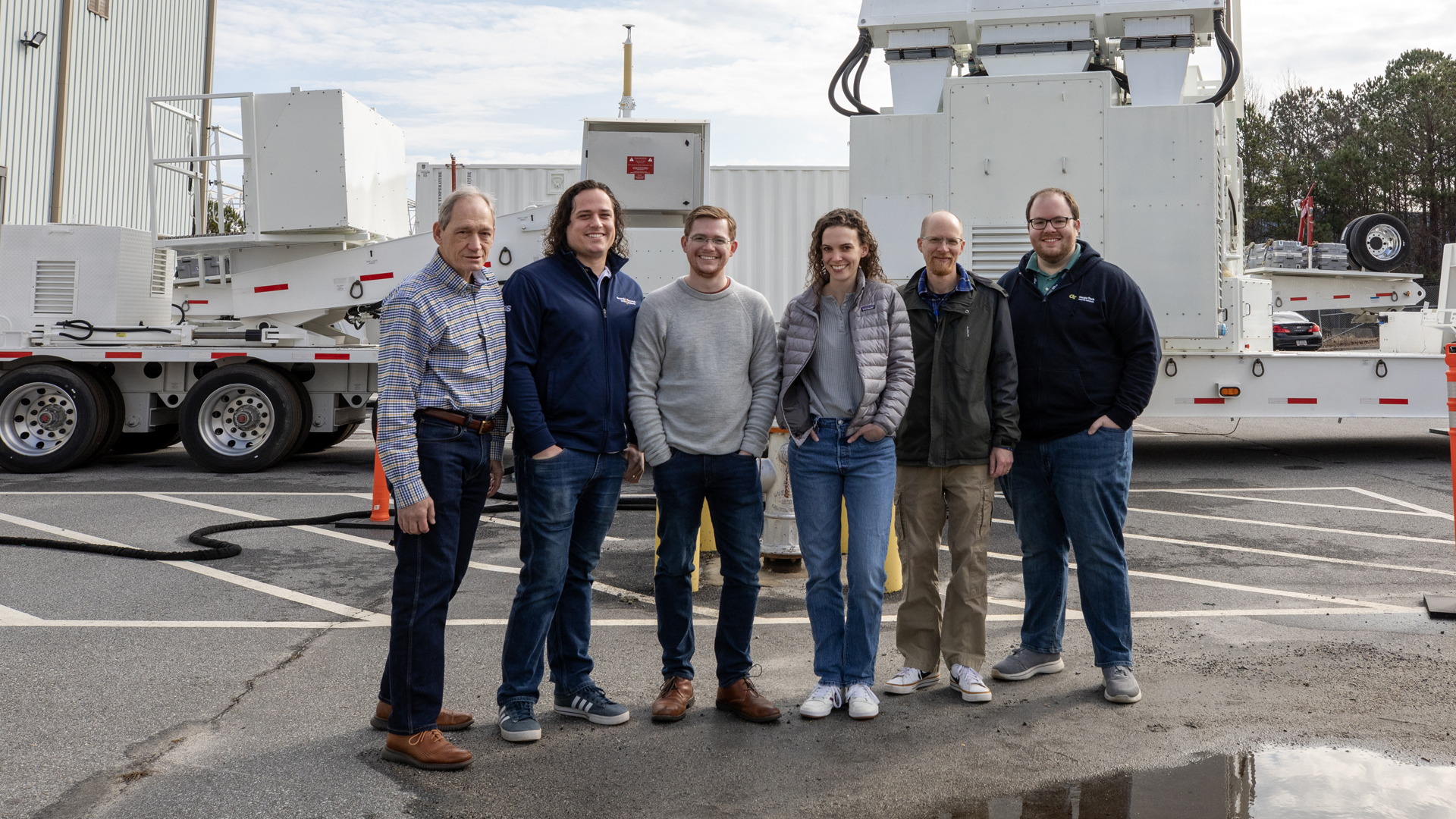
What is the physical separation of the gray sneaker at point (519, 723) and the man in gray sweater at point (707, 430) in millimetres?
437

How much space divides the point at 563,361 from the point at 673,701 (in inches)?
50.1

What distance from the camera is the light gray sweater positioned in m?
3.91

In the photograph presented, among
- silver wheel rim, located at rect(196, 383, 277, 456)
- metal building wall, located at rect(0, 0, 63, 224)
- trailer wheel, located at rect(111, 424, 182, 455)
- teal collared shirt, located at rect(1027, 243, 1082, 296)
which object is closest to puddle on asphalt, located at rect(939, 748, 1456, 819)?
teal collared shirt, located at rect(1027, 243, 1082, 296)

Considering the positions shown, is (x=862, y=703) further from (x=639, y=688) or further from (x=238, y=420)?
(x=238, y=420)

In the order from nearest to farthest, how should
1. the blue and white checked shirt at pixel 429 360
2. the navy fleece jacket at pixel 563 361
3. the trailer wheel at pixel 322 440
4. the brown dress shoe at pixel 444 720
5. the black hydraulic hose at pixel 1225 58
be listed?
the blue and white checked shirt at pixel 429 360 < the navy fleece jacket at pixel 563 361 < the brown dress shoe at pixel 444 720 < the black hydraulic hose at pixel 1225 58 < the trailer wheel at pixel 322 440

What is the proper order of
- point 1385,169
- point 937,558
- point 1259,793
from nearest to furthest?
1. point 1259,793
2. point 937,558
3. point 1385,169

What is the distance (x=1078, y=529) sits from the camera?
4359mm

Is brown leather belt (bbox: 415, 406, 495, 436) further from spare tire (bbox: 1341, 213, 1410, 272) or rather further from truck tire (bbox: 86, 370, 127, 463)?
spare tire (bbox: 1341, 213, 1410, 272)

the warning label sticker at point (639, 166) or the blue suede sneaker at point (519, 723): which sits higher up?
the warning label sticker at point (639, 166)

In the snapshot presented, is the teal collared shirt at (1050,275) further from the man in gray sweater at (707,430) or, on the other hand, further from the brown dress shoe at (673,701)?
the brown dress shoe at (673,701)

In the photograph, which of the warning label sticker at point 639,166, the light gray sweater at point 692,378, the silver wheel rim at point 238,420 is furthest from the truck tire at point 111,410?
the light gray sweater at point 692,378

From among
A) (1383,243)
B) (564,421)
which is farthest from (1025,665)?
(1383,243)

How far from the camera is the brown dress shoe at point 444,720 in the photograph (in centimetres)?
388

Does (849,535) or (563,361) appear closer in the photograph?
(563,361)
